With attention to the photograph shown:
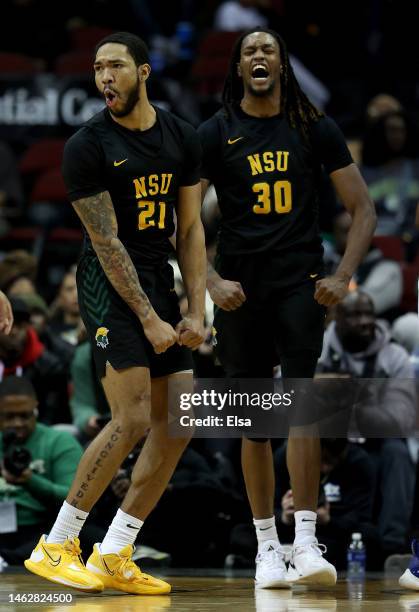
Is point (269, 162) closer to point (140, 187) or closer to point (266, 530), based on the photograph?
point (140, 187)

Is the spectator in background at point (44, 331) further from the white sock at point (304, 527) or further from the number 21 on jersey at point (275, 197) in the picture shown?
the white sock at point (304, 527)

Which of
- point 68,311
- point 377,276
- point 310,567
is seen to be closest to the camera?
point 310,567

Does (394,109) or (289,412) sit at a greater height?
(394,109)

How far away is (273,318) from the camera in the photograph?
6.28m

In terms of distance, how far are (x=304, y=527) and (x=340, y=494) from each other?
202 cm

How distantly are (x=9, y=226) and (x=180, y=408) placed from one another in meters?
6.38

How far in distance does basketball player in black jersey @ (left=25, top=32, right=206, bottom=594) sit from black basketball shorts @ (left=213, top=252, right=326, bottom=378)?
1.44 feet

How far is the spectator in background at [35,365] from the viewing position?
28.9ft

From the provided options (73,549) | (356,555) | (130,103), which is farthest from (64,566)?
(356,555)

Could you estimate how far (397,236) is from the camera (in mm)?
11148

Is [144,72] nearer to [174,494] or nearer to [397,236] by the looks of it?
[174,494]

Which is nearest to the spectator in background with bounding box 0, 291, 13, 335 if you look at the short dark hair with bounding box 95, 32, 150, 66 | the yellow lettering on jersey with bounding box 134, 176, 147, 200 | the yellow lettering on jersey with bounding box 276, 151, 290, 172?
the yellow lettering on jersey with bounding box 134, 176, 147, 200

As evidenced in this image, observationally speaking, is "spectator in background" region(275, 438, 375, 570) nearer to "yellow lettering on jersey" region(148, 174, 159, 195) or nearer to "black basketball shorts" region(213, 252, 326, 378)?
"black basketball shorts" region(213, 252, 326, 378)

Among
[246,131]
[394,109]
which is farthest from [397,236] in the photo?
[246,131]
